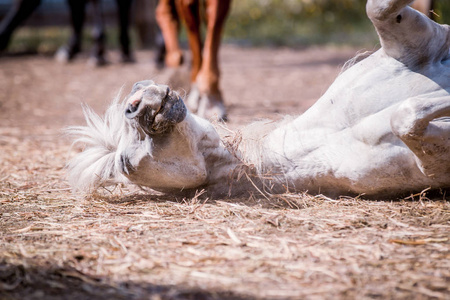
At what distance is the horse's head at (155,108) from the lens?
72.2 inches

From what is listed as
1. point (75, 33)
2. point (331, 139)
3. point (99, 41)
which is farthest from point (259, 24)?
point (331, 139)

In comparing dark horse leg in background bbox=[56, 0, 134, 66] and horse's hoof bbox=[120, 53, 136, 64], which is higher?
dark horse leg in background bbox=[56, 0, 134, 66]

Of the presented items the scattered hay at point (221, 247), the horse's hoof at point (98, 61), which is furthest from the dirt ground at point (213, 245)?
the horse's hoof at point (98, 61)

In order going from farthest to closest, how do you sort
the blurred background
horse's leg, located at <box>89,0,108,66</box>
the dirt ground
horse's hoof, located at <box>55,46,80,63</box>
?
the blurred background
horse's hoof, located at <box>55,46,80,63</box>
horse's leg, located at <box>89,0,108,66</box>
the dirt ground

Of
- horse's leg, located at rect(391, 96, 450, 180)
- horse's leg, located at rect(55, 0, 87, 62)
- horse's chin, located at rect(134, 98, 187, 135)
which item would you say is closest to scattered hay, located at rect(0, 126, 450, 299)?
horse's leg, located at rect(391, 96, 450, 180)

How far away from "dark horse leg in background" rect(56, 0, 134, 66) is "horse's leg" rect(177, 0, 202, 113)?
376 cm

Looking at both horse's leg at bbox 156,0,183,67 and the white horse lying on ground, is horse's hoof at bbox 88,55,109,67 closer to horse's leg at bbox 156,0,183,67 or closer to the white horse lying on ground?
horse's leg at bbox 156,0,183,67

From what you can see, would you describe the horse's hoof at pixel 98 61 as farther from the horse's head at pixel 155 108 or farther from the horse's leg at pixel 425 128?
the horse's leg at pixel 425 128

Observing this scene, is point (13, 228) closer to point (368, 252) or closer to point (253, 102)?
point (368, 252)

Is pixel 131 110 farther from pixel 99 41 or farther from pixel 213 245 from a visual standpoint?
pixel 99 41

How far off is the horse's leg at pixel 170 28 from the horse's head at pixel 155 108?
286 centimetres

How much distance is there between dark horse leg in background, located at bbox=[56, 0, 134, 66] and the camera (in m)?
7.79

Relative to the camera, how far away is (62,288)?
1.39 meters

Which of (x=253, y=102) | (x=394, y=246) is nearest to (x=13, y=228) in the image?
(x=394, y=246)
